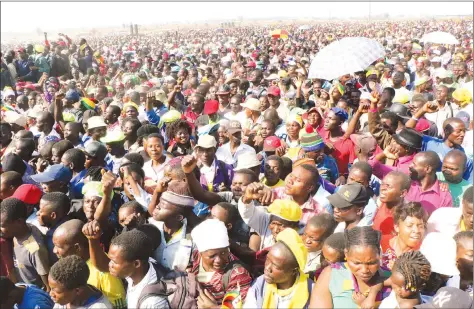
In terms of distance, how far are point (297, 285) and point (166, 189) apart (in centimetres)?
152

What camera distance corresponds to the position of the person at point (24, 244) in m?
3.19

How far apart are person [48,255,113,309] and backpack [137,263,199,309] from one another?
0.83 ft

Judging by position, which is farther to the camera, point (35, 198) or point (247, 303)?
point (35, 198)

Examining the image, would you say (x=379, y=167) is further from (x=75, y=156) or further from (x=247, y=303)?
(x=75, y=156)

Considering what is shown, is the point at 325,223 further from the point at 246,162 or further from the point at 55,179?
the point at 55,179

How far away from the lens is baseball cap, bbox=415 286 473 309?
6.91 feet

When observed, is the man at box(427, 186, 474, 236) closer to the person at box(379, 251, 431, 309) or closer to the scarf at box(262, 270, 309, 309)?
the person at box(379, 251, 431, 309)

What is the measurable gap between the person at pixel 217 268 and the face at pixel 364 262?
2.20 ft

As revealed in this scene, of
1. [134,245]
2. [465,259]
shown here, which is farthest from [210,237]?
[465,259]

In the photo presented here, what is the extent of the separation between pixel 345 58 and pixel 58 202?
4.71 meters

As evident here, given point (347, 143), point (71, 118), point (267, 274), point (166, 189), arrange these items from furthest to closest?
point (71, 118)
point (347, 143)
point (166, 189)
point (267, 274)

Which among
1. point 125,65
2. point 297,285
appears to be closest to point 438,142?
point 297,285

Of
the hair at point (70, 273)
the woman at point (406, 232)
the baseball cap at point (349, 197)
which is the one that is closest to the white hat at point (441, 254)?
the woman at point (406, 232)

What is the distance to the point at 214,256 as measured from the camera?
2.75m
